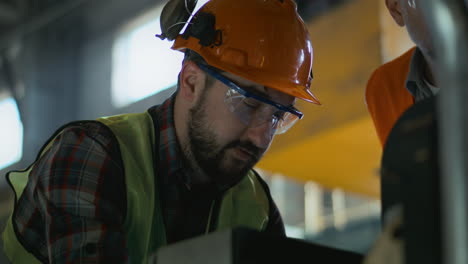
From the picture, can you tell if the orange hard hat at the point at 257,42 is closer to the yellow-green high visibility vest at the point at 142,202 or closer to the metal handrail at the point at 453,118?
the yellow-green high visibility vest at the point at 142,202

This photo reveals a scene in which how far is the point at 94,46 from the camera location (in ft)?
34.1

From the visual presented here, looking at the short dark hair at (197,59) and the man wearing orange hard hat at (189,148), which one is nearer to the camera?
the man wearing orange hard hat at (189,148)

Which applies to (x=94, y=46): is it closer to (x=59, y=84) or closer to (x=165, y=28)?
(x=59, y=84)

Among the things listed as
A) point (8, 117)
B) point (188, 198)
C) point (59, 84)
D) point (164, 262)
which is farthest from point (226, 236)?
point (8, 117)

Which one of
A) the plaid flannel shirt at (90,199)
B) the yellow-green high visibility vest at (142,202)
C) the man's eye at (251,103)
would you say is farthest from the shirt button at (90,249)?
the man's eye at (251,103)

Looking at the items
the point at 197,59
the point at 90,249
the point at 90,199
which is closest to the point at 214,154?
the point at 197,59

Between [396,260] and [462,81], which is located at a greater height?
[462,81]

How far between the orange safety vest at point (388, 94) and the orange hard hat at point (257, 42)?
1.58 feet

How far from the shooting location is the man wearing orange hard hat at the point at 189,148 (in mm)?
2139

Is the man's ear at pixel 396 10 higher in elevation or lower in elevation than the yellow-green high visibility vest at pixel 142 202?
higher

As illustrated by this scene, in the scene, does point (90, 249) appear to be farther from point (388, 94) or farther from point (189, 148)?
point (388, 94)

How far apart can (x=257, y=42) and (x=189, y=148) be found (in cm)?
41

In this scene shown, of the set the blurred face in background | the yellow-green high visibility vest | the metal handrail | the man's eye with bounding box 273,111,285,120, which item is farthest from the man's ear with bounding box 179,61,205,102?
the metal handrail

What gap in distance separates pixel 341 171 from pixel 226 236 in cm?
575
